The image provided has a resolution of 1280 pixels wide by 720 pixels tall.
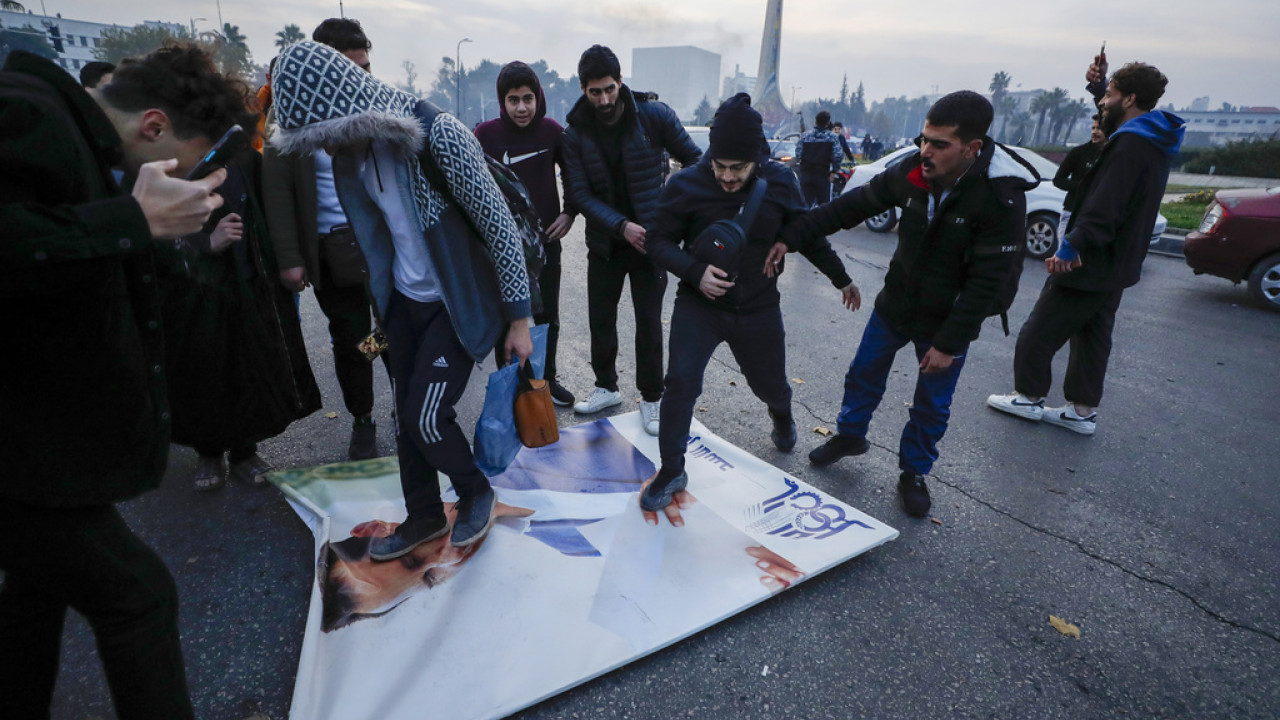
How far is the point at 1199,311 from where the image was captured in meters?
7.01

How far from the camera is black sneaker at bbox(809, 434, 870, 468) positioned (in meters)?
3.59

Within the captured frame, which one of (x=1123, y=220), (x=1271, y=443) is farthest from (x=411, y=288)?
(x=1271, y=443)

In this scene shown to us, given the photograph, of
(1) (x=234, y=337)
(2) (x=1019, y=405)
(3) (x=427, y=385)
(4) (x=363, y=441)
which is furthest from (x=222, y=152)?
(2) (x=1019, y=405)

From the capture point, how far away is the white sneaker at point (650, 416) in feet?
12.6

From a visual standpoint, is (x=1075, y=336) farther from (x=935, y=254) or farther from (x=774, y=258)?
(x=774, y=258)

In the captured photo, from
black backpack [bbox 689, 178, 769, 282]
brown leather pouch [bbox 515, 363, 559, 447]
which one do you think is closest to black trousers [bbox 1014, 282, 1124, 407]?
black backpack [bbox 689, 178, 769, 282]

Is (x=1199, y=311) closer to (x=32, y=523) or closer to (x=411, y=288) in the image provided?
(x=411, y=288)

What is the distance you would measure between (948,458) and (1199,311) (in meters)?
5.32

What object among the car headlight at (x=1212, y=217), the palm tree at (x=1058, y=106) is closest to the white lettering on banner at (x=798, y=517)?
the car headlight at (x=1212, y=217)

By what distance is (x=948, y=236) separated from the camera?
9.66 feet

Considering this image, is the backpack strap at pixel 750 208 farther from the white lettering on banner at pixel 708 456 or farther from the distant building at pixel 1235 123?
the distant building at pixel 1235 123

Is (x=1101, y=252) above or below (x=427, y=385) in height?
above

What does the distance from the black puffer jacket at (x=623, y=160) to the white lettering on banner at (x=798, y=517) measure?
1.62m

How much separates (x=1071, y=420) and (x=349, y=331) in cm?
432
